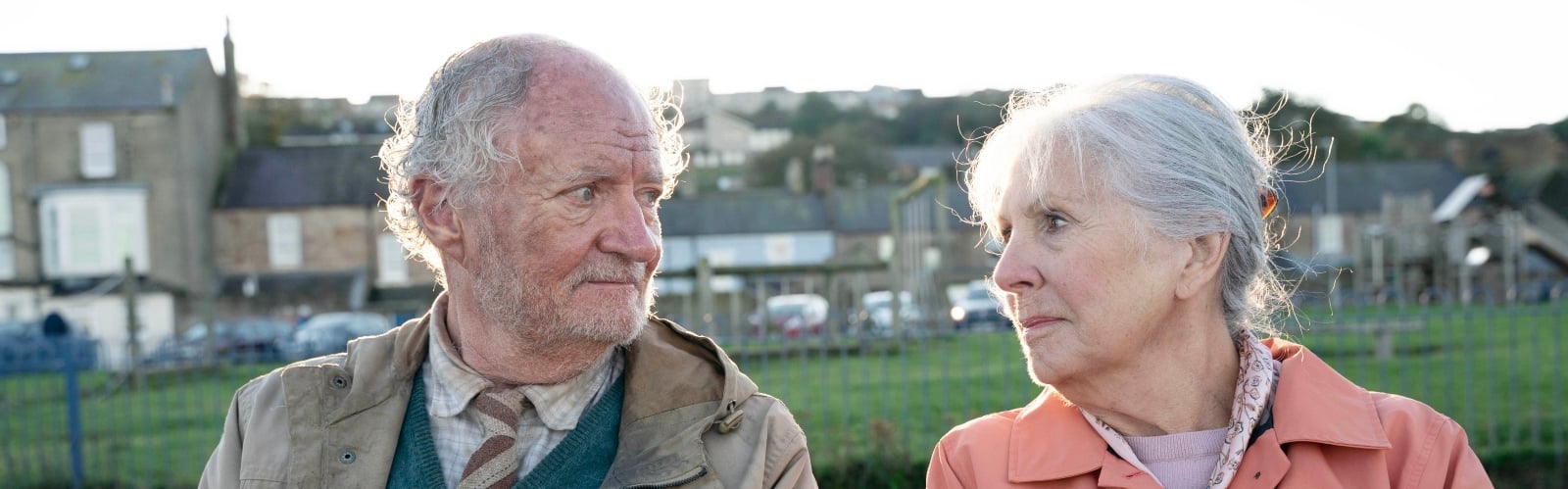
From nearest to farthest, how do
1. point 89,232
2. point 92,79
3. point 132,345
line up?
point 132,345 < point 92,79 < point 89,232

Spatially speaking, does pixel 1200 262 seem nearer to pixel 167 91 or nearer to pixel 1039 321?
pixel 1039 321

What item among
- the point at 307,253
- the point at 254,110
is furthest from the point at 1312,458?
the point at 254,110

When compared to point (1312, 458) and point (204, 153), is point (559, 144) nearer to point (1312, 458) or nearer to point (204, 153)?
point (1312, 458)

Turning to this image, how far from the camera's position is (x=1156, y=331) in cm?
262

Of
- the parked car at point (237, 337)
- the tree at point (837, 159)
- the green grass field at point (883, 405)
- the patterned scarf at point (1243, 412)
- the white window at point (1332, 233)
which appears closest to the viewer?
the patterned scarf at point (1243, 412)

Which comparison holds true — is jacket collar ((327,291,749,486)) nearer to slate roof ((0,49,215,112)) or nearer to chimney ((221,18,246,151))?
slate roof ((0,49,215,112))

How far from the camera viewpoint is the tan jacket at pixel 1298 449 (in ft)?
7.91

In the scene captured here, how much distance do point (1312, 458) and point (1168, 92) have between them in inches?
30.3

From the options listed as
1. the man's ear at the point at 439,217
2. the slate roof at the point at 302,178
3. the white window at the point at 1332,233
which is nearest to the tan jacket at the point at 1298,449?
the man's ear at the point at 439,217

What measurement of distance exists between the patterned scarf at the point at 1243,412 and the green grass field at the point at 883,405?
147 inches

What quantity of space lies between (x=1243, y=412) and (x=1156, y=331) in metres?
0.23

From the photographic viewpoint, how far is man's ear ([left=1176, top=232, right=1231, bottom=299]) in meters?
2.58

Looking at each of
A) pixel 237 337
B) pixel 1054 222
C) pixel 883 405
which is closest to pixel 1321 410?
pixel 1054 222

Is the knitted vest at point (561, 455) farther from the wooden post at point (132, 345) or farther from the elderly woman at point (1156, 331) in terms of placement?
the wooden post at point (132, 345)
